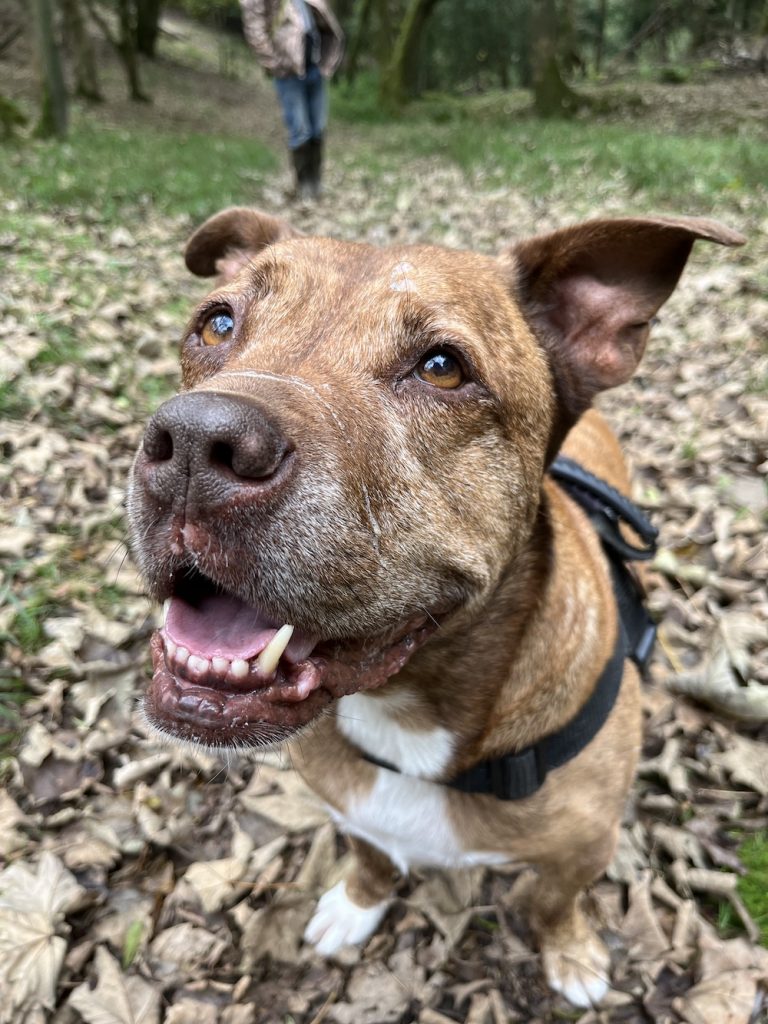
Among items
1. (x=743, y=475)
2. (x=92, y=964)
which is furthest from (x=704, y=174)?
(x=92, y=964)

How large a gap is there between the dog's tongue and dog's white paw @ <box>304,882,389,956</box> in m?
1.72

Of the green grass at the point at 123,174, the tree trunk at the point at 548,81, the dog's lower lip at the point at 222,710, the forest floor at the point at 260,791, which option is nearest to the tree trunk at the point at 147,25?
the tree trunk at the point at 548,81

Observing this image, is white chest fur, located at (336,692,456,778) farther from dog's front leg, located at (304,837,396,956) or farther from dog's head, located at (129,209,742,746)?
dog's front leg, located at (304,837,396,956)

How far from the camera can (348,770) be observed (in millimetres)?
2520

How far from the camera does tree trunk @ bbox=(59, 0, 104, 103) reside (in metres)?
22.0

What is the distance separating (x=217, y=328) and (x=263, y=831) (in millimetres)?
2234

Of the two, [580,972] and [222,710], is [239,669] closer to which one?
[222,710]

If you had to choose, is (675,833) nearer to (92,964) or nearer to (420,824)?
(420,824)

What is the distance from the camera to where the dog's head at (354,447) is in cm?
155

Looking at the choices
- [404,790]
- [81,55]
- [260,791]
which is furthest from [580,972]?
[81,55]

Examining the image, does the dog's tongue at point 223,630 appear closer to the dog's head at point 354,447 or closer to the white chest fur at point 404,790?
the dog's head at point 354,447

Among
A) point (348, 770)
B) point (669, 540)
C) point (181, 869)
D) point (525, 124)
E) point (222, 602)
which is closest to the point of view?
point (222, 602)

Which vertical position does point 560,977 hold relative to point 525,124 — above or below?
below

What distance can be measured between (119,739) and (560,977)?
2.18 metres
